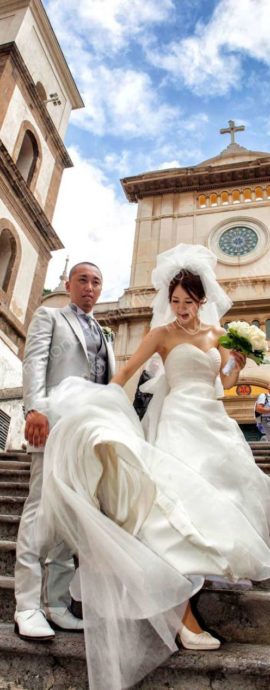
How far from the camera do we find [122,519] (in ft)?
5.97

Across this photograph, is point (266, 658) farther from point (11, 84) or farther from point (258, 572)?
point (11, 84)

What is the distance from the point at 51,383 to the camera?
260cm

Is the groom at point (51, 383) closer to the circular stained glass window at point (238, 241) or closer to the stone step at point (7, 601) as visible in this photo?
the stone step at point (7, 601)

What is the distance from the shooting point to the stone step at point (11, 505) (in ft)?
11.0

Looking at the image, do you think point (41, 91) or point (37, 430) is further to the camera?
point (41, 91)

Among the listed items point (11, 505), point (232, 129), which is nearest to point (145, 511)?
point (11, 505)

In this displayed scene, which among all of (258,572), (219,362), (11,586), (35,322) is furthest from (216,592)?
(35,322)

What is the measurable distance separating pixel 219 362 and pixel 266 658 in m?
1.46

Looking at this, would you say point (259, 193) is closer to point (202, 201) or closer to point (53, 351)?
point (202, 201)

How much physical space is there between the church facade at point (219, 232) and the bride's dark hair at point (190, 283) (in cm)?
994

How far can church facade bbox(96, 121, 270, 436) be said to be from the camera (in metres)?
13.7

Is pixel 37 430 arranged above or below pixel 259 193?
below

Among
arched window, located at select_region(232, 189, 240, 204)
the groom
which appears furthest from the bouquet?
arched window, located at select_region(232, 189, 240, 204)

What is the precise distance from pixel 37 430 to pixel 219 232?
1519cm
